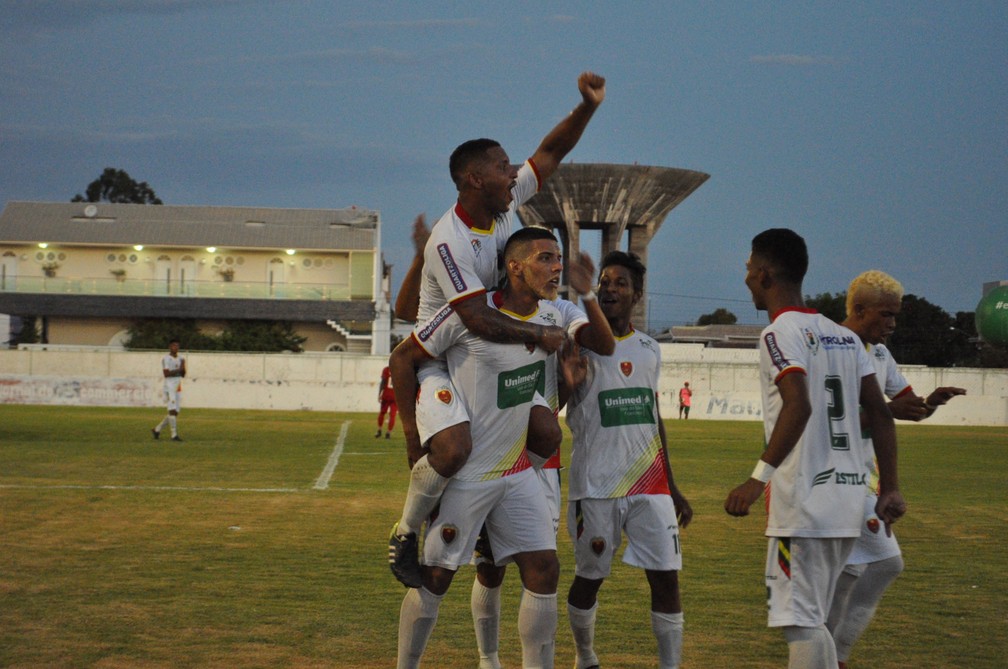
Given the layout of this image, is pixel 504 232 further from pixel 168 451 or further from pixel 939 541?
pixel 168 451

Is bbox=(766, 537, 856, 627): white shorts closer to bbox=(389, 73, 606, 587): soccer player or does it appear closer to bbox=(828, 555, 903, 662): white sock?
bbox=(828, 555, 903, 662): white sock

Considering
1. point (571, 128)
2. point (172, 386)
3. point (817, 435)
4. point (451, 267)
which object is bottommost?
point (172, 386)

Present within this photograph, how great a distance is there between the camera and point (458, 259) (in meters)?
6.07

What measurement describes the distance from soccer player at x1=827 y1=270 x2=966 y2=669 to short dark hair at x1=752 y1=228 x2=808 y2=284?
107 centimetres

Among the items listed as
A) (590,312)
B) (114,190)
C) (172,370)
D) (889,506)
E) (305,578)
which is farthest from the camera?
(114,190)

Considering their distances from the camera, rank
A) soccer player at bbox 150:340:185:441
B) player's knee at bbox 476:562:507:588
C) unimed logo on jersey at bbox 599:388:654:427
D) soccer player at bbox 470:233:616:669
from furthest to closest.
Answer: soccer player at bbox 150:340:185:441
unimed logo on jersey at bbox 599:388:654:427
player's knee at bbox 476:562:507:588
soccer player at bbox 470:233:616:669

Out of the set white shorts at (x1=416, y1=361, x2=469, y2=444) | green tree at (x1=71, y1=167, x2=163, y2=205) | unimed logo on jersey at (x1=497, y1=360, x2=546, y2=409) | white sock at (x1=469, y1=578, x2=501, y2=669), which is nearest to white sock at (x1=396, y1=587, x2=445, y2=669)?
white sock at (x1=469, y1=578, x2=501, y2=669)

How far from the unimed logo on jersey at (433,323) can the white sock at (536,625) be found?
4.65 feet

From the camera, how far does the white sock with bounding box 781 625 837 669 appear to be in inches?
208

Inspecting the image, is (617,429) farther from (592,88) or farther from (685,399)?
(685,399)

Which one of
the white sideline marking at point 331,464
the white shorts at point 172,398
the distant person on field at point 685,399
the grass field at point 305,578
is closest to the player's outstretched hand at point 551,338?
the grass field at point 305,578

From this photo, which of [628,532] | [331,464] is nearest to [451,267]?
[628,532]

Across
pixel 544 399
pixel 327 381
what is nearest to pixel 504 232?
pixel 544 399

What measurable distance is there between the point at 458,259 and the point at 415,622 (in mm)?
1911
